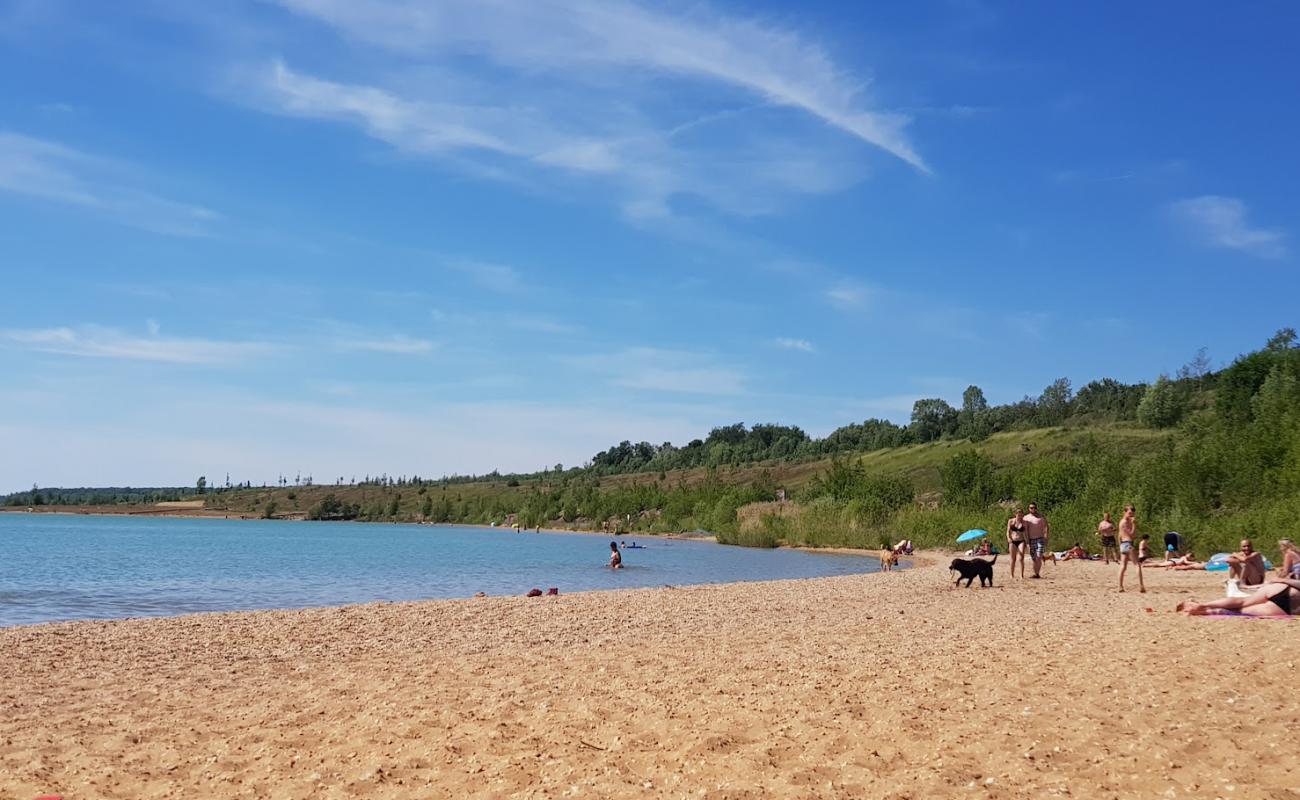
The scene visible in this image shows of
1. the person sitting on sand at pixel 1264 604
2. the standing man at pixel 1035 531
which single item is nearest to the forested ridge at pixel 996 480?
the standing man at pixel 1035 531

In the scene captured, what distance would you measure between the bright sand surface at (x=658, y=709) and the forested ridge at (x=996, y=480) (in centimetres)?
2252

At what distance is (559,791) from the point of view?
6.85 meters

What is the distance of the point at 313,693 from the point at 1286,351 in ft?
274

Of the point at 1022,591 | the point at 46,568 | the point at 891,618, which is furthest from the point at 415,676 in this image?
the point at 46,568

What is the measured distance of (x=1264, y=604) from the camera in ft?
50.2

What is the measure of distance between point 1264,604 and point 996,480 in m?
52.1

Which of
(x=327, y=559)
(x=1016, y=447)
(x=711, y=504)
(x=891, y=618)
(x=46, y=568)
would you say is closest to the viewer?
(x=891, y=618)

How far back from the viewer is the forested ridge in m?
38.7

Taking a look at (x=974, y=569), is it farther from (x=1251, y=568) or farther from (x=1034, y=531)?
(x=1251, y=568)

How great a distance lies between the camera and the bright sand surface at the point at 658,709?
708 cm

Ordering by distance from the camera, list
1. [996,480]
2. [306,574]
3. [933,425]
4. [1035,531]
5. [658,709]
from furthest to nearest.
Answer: [933,425] → [996,480] → [306,574] → [1035,531] → [658,709]

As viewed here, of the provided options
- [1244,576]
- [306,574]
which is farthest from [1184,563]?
[306,574]

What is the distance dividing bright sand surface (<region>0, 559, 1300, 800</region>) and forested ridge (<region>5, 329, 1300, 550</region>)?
22.5 meters

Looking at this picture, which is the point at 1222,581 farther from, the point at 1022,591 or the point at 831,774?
the point at 831,774
